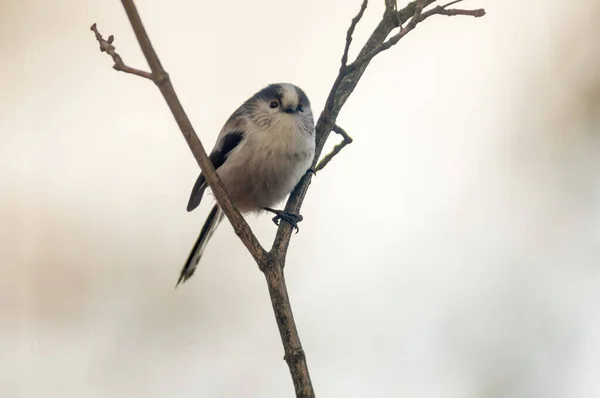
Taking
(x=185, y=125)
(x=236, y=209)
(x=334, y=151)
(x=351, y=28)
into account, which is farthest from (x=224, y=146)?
(x=185, y=125)

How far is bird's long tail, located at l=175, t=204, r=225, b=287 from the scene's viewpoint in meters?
2.32

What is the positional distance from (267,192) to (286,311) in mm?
985

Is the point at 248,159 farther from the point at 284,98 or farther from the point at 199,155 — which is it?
the point at 199,155

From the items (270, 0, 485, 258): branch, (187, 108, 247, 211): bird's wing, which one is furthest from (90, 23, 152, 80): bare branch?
(187, 108, 247, 211): bird's wing

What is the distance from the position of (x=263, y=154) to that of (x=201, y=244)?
39 centimetres

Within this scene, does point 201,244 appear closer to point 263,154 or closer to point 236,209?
point 263,154

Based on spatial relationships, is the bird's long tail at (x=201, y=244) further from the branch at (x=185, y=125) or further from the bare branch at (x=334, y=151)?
the branch at (x=185, y=125)

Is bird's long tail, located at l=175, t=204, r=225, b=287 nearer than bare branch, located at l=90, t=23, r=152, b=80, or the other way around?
A: bare branch, located at l=90, t=23, r=152, b=80

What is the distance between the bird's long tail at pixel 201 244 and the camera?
2316mm

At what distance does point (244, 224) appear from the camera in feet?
4.78

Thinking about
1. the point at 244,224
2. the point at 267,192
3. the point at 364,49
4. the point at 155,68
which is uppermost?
the point at 364,49

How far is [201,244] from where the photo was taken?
2387mm

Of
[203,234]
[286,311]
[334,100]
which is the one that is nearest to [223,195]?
[286,311]

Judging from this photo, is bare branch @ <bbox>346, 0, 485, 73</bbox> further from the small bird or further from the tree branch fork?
the small bird
